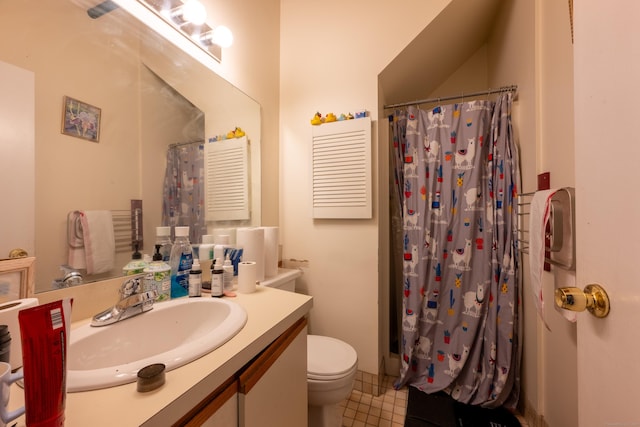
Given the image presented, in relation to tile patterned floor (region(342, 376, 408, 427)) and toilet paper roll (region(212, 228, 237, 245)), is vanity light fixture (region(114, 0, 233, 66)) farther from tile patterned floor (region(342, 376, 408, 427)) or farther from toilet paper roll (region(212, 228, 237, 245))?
tile patterned floor (region(342, 376, 408, 427))

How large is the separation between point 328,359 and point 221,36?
166 centimetres

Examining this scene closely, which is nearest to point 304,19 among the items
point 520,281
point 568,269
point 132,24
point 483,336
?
point 132,24

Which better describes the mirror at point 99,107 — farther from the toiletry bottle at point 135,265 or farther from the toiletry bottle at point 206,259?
the toiletry bottle at point 206,259

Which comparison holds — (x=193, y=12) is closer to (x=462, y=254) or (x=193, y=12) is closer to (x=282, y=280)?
(x=282, y=280)

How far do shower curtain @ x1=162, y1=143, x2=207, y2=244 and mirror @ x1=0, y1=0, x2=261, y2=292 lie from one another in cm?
3

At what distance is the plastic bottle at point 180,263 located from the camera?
0.93 m

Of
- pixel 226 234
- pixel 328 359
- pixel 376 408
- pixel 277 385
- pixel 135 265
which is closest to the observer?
pixel 277 385

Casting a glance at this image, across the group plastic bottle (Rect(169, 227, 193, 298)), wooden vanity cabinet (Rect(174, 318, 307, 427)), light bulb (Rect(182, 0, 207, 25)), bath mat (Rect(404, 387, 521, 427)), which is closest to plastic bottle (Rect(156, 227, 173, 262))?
plastic bottle (Rect(169, 227, 193, 298))

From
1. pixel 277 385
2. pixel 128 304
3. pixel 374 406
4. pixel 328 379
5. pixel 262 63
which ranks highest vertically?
pixel 262 63

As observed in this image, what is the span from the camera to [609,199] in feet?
1.43

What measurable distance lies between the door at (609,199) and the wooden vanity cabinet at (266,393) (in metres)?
0.70

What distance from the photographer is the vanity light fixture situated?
0.92 meters

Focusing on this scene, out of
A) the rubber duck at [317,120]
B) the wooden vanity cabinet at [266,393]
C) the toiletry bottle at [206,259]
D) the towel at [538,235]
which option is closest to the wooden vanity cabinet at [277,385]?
the wooden vanity cabinet at [266,393]

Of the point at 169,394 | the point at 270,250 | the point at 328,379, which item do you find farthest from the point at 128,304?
the point at 328,379
